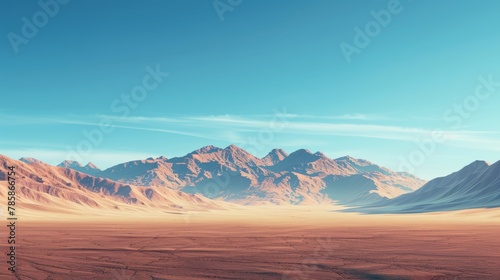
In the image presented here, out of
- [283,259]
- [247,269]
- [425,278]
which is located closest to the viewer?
[425,278]

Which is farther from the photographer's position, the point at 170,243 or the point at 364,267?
the point at 170,243

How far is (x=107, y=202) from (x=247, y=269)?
177m

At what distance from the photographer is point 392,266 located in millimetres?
28812

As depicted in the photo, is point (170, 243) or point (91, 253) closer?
point (91, 253)

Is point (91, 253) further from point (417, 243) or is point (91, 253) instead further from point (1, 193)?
point (1, 193)

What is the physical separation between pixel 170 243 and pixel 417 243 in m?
25.9

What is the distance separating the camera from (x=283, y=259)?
3186cm

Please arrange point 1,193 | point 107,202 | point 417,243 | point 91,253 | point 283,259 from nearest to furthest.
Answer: point 283,259 < point 91,253 < point 417,243 < point 1,193 < point 107,202

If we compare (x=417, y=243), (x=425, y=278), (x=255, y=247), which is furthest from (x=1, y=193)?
(x=425, y=278)

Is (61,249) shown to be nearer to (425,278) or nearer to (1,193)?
(425,278)

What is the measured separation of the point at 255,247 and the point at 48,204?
13354 centimetres

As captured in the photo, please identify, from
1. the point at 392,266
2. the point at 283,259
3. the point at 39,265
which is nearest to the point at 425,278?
the point at 392,266

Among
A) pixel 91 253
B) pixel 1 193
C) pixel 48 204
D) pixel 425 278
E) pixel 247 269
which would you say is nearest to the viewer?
Result: pixel 425 278

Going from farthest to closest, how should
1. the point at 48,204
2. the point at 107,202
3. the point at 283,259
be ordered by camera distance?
the point at 107,202 < the point at 48,204 < the point at 283,259
